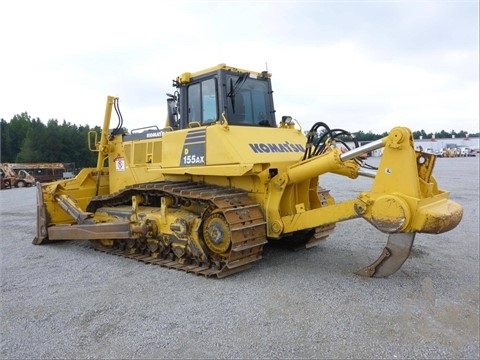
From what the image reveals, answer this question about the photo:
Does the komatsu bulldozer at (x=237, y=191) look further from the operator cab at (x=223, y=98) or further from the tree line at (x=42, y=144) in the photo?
the tree line at (x=42, y=144)

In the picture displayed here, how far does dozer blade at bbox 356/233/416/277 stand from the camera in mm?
4676

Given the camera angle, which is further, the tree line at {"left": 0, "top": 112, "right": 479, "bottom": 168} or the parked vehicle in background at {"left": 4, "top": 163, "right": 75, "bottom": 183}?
the tree line at {"left": 0, "top": 112, "right": 479, "bottom": 168}

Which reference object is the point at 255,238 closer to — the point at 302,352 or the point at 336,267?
the point at 336,267

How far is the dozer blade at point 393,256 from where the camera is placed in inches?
184

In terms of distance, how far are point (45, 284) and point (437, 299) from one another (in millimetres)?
4945

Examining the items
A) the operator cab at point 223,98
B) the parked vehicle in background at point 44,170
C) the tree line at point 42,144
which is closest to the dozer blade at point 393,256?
the operator cab at point 223,98

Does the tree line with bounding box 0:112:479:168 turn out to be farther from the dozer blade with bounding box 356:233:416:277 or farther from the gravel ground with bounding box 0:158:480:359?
the dozer blade with bounding box 356:233:416:277

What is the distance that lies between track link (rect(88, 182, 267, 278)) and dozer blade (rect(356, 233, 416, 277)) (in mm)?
1469

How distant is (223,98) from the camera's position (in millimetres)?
6148

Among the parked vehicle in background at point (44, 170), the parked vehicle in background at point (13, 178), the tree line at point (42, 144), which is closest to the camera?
the parked vehicle in background at point (13, 178)

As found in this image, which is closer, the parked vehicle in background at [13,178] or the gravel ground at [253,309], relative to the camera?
the gravel ground at [253,309]

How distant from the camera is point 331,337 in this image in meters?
3.66

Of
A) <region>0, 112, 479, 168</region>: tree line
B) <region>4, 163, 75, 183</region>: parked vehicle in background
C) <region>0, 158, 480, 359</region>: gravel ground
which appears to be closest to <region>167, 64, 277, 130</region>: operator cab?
<region>0, 158, 480, 359</region>: gravel ground

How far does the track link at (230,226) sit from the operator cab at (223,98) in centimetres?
113
